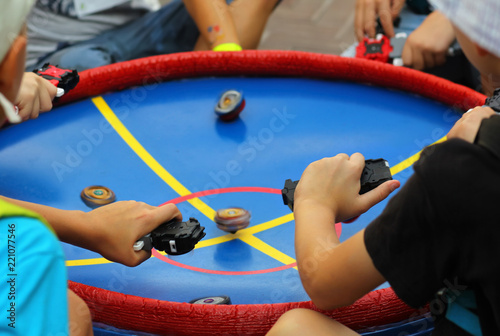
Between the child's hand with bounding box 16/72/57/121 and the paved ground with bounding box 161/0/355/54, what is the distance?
1314 mm

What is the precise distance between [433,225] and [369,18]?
118cm

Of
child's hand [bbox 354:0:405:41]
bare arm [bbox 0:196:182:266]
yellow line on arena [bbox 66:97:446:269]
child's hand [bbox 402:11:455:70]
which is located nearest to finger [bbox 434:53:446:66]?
child's hand [bbox 402:11:455:70]

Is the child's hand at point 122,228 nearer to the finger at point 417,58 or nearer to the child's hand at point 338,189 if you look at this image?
the child's hand at point 338,189

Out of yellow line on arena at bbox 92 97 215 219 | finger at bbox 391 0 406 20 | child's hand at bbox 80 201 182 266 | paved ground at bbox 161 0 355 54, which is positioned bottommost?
paved ground at bbox 161 0 355 54

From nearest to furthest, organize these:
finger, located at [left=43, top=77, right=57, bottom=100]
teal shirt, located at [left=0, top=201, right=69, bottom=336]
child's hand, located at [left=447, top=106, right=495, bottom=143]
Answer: teal shirt, located at [left=0, top=201, right=69, bottom=336] < child's hand, located at [left=447, top=106, right=495, bottom=143] < finger, located at [left=43, top=77, right=57, bottom=100]

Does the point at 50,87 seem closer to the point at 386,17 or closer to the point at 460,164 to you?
the point at 460,164

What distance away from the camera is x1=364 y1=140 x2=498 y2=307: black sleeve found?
22.3 inches

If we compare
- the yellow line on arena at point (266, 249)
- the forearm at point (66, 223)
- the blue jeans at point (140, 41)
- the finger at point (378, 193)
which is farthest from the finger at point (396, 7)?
the forearm at point (66, 223)

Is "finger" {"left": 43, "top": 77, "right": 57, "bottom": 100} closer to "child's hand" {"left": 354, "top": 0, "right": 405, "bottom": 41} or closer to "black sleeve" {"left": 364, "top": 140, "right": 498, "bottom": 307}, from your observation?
"black sleeve" {"left": 364, "top": 140, "right": 498, "bottom": 307}

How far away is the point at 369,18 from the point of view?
1.66m

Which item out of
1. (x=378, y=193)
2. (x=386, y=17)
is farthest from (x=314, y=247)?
(x=386, y=17)

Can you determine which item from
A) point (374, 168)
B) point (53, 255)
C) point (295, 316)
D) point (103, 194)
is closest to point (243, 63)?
point (103, 194)

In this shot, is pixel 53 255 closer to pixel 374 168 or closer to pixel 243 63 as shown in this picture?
pixel 374 168

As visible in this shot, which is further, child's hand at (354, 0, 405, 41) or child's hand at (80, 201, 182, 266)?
child's hand at (354, 0, 405, 41)
